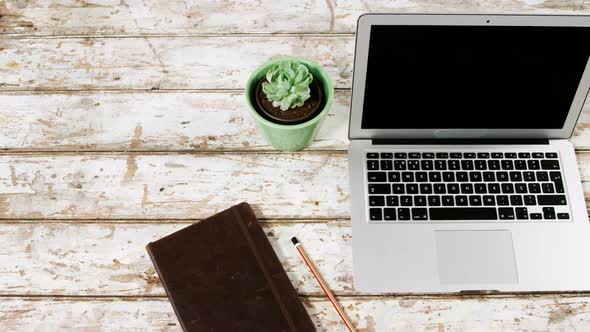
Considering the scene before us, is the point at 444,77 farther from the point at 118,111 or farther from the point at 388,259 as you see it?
the point at 118,111

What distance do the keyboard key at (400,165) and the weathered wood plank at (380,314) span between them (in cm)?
22

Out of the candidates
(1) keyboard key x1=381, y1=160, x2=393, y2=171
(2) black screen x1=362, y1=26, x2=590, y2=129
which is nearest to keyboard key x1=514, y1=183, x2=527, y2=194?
(2) black screen x1=362, y1=26, x2=590, y2=129

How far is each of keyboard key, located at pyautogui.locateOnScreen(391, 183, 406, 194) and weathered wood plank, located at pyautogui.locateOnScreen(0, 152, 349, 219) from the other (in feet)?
0.28

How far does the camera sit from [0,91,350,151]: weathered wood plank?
0.97 metres

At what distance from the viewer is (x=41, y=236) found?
90cm

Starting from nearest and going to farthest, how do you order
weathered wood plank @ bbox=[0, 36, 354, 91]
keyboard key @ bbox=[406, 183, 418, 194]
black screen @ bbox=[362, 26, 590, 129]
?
black screen @ bbox=[362, 26, 590, 129] → keyboard key @ bbox=[406, 183, 418, 194] → weathered wood plank @ bbox=[0, 36, 354, 91]

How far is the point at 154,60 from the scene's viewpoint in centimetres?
104

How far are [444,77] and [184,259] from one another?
508mm

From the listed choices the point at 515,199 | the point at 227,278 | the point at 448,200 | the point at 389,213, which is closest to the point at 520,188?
the point at 515,199

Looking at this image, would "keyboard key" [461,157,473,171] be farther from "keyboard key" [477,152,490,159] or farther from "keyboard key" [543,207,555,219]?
"keyboard key" [543,207,555,219]

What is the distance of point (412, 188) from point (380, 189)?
0.05 m

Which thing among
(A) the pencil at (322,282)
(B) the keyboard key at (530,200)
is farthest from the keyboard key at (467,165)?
(A) the pencil at (322,282)

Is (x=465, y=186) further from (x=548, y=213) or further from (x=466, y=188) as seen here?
(x=548, y=213)

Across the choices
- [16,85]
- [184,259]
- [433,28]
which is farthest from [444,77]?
[16,85]
